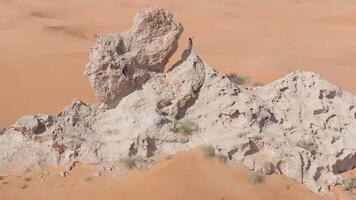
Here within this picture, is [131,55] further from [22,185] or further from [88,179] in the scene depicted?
[22,185]

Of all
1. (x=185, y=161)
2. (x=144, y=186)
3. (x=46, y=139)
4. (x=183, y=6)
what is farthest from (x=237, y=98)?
(x=183, y=6)

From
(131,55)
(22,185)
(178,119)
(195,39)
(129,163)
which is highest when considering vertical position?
(131,55)

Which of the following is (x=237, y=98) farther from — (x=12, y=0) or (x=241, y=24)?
(x=12, y=0)

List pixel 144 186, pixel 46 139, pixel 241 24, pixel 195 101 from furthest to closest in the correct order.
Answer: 1. pixel 241 24
2. pixel 195 101
3. pixel 46 139
4. pixel 144 186

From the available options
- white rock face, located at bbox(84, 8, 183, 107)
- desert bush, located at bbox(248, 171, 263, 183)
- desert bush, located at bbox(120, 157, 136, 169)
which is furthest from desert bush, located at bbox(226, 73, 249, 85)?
desert bush, located at bbox(120, 157, 136, 169)

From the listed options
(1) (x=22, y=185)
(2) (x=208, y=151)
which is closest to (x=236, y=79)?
(2) (x=208, y=151)

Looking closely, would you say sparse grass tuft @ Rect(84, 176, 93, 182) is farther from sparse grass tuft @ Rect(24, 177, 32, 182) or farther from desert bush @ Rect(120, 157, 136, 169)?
sparse grass tuft @ Rect(24, 177, 32, 182)
